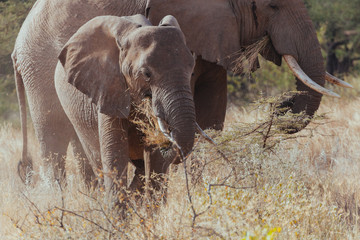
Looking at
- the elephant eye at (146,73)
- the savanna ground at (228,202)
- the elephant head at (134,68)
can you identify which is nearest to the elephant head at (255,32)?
the savanna ground at (228,202)

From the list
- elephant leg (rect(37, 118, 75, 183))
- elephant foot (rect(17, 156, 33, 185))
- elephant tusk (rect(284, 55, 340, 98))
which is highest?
elephant tusk (rect(284, 55, 340, 98))

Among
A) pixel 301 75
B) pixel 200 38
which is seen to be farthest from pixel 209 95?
pixel 301 75

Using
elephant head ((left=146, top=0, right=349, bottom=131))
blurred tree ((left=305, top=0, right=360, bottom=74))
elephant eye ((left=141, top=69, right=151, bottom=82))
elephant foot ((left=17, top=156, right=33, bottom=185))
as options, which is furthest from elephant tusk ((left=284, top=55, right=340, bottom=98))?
blurred tree ((left=305, top=0, right=360, bottom=74))

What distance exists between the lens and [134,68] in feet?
18.6

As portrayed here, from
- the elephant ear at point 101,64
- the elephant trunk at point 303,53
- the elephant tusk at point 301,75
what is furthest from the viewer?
the elephant trunk at point 303,53

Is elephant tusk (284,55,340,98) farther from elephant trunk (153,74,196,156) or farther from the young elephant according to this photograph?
elephant trunk (153,74,196,156)

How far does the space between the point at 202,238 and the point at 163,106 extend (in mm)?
1195

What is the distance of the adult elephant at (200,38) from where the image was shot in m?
7.51

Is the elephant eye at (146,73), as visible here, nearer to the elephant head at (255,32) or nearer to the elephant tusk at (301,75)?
the elephant head at (255,32)

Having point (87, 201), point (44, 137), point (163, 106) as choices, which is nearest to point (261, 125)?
point (163, 106)

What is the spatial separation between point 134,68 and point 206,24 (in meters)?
2.16

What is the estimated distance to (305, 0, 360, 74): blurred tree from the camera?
1574 centimetres

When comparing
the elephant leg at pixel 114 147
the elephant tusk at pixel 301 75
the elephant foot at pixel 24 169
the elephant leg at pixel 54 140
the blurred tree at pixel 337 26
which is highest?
the elephant leg at pixel 114 147

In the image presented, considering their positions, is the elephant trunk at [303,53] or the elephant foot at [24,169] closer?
the elephant trunk at [303,53]
